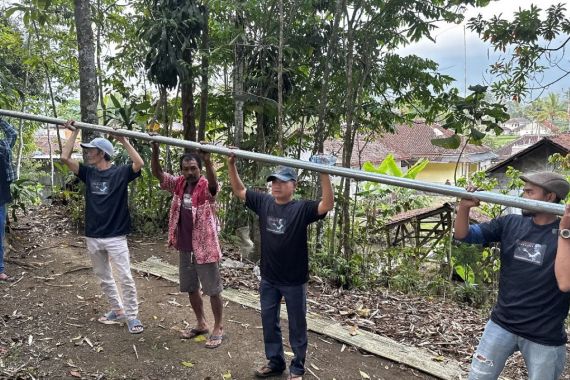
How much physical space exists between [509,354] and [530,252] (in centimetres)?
63

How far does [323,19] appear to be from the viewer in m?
6.82

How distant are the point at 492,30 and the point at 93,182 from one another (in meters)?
4.74

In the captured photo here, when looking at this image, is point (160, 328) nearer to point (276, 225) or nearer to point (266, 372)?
point (266, 372)

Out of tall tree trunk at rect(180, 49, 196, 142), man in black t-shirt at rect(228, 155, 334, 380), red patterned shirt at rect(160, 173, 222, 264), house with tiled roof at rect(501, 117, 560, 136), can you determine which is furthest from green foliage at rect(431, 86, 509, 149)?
house with tiled roof at rect(501, 117, 560, 136)

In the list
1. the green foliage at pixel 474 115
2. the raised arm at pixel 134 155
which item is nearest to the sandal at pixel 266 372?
the raised arm at pixel 134 155

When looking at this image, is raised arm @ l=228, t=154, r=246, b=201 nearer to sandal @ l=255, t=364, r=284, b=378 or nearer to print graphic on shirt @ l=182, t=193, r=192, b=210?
print graphic on shirt @ l=182, t=193, r=192, b=210

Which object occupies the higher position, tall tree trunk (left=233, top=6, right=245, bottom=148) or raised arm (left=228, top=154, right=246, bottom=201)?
tall tree trunk (left=233, top=6, right=245, bottom=148)

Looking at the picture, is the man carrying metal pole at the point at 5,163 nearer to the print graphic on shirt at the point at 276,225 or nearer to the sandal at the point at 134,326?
the sandal at the point at 134,326

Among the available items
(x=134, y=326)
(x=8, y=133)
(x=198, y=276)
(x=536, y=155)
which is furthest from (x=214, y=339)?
(x=536, y=155)

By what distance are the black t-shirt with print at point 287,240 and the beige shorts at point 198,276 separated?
57cm

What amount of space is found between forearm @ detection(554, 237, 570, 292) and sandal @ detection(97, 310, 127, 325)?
3499 millimetres

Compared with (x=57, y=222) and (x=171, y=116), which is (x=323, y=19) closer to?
(x=171, y=116)

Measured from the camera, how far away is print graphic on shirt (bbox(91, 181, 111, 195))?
153 inches

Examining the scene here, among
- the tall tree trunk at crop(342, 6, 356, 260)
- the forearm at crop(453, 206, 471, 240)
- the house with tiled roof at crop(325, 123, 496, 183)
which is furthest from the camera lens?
the house with tiled roof at crop(325, 123, 496, 183)
